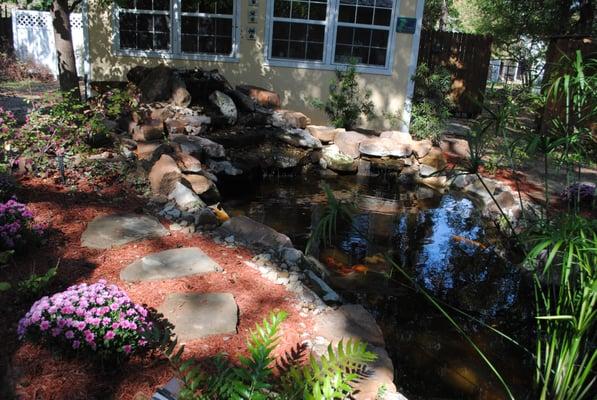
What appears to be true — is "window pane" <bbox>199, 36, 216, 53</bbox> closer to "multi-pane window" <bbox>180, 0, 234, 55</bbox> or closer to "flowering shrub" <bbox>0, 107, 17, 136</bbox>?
"multi-pane window" <bbox>180, 0, 234, 55</bbox>

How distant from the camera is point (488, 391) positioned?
2.85m

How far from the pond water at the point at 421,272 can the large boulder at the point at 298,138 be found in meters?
0.59

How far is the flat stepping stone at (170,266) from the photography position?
117 inches

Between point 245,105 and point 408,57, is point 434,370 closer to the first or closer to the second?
point 245,105

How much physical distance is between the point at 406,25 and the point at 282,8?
216 cm

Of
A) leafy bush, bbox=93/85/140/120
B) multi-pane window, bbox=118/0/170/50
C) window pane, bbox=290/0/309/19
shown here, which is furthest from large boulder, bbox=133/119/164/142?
window pane, bbox=290/0/309/19

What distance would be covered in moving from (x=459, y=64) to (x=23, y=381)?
37.4 feet

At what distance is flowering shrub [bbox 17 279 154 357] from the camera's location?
2100 millimetres

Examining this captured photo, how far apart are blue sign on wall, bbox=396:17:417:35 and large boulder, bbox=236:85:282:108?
8.17 feet

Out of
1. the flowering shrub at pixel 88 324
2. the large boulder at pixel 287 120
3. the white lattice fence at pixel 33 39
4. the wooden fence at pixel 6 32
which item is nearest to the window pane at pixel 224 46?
the large boulder at pixel 287 120

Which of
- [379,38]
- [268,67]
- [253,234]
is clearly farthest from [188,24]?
[253,234]

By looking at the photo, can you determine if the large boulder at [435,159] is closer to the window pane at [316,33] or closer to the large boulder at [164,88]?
the window pane at [316,33]

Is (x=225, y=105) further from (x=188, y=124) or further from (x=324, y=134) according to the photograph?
(x=324, y=134)

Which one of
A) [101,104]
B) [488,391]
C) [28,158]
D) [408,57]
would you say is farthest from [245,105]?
[488,391]
